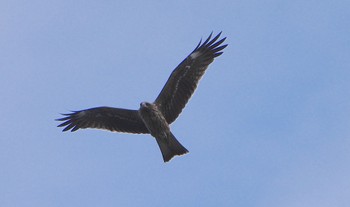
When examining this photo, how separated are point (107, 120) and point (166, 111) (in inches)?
64.3

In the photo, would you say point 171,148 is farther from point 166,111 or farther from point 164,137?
point 166,111

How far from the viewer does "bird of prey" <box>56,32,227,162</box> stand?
16859 millimetres

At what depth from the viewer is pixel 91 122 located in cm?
1844

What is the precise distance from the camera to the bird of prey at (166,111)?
1686cm

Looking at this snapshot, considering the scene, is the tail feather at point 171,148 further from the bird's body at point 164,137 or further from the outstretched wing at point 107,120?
the outstretched wing at point 107,120

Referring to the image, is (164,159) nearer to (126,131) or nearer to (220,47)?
(126,131)

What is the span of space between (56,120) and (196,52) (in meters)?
3.71

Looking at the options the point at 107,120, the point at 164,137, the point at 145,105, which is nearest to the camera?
the point at 164,137

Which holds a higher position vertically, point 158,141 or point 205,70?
point 205,70

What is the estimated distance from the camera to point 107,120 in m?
18.2

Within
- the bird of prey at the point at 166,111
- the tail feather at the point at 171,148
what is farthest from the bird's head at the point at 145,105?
the tail feather at the point at 171,148

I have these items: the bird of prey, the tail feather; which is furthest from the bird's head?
the tail feather

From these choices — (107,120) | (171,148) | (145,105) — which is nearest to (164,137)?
(171,148)

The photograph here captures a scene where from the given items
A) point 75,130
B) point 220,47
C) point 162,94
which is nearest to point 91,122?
→ point 75,130
